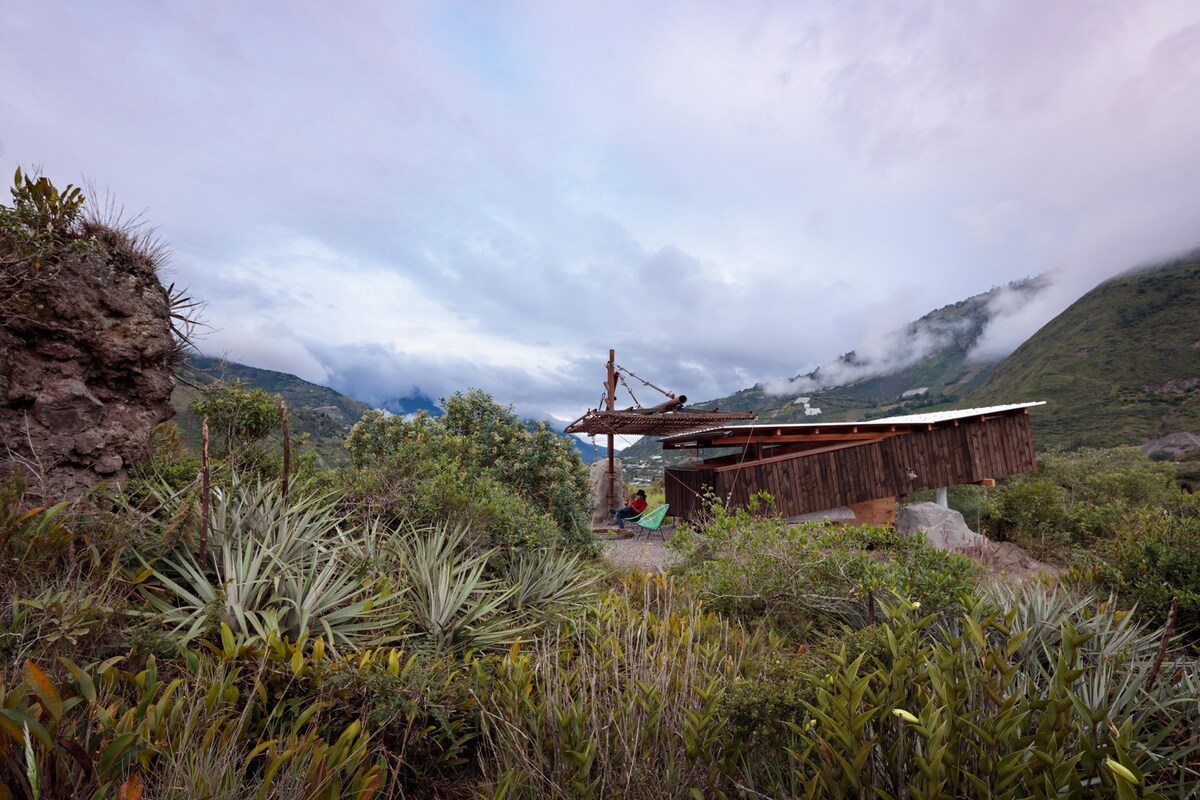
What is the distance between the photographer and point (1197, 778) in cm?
229

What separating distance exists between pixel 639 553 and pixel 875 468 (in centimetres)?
667

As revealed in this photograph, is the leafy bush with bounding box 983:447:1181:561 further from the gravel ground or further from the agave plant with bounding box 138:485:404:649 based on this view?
the agave plant with bounding box 138:485:404:649

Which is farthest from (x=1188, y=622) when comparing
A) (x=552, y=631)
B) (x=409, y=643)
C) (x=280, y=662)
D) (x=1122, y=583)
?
(x=280, y=662)

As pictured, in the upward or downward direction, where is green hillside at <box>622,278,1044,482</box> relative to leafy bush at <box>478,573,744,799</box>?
upward

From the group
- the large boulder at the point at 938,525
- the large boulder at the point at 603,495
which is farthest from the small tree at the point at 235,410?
the large boulder at the point at 938,525

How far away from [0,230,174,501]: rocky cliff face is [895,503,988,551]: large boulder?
40.0ft

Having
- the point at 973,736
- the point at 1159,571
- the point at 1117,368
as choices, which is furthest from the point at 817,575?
the point at 1117,368

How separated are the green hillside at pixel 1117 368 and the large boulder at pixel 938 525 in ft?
143

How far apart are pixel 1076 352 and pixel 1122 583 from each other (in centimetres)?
7590

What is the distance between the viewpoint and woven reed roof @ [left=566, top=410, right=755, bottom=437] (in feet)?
42.2

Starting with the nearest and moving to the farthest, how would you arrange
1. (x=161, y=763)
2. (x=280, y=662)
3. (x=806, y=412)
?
(x=161, y=763) → (x=280, y=662) → (x=806, y=412)

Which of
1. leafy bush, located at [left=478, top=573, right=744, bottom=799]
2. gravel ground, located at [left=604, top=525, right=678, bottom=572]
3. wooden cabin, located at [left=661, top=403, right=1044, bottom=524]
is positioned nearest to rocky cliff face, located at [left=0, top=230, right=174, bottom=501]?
leafy bush, located at [left=478, top=573, right=744, bottom=799]

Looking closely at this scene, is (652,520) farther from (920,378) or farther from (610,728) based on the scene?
(920,378)

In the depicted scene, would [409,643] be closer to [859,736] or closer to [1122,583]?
[859,736]
